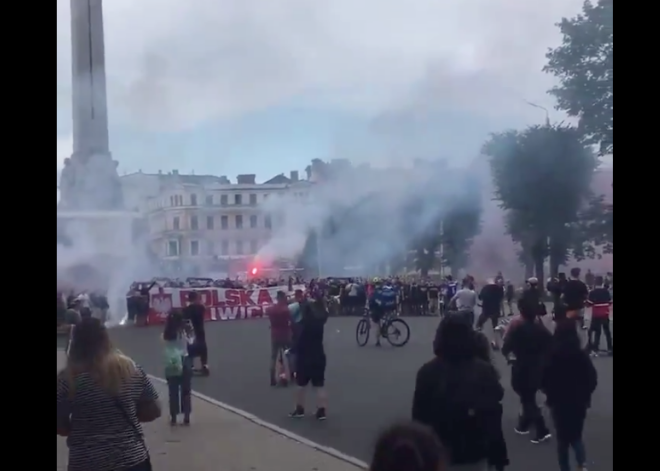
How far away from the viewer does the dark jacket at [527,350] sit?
6.96 m

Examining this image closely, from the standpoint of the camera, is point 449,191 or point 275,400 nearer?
point 275,400

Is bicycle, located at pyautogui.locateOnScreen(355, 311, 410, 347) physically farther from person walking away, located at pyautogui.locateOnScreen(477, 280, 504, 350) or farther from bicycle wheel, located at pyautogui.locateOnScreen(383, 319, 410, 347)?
person walking away, located at pyautogui.locateOnScreen(477, 280, 504, 350)

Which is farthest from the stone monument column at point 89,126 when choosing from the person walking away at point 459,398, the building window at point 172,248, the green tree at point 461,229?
the person walking away at point 459,398

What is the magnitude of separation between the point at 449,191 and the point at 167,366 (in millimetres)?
8256

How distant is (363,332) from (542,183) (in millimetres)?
4091

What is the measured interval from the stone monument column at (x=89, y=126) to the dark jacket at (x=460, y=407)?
1414 cm

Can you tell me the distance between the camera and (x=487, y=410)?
3914 mm

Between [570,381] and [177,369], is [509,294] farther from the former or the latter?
[570,381]

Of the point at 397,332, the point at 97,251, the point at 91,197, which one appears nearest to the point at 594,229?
the point at 397,332

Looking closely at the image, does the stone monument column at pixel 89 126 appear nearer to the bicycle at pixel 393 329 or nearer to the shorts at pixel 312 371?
the bicycle at pixel 393 329

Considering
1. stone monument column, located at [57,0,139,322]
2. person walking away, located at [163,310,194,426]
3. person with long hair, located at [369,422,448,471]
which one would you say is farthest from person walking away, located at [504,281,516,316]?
person with long hair, located at [369,422,448,471]

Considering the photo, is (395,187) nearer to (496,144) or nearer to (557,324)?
(496,144)

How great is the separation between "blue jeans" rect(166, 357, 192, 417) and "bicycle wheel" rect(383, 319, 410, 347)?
6.74 meters
